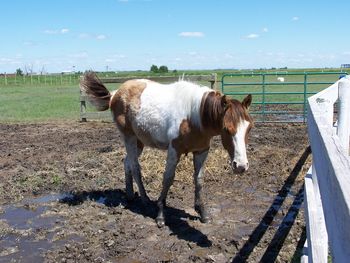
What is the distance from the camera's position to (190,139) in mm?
4738

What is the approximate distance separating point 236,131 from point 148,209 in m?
2.15

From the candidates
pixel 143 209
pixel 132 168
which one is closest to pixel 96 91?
pixel 132 168

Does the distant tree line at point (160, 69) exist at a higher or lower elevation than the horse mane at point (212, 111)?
higher

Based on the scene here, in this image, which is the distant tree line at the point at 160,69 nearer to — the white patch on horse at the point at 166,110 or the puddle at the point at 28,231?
the puddle at the point at 28,231

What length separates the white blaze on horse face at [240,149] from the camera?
378 cm

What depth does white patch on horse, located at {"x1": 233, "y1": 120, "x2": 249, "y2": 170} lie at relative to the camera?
378cm

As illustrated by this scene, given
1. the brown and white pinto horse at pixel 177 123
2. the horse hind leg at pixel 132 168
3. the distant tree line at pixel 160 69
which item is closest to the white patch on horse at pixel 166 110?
the brown and white pinto horse at pixel 177 123

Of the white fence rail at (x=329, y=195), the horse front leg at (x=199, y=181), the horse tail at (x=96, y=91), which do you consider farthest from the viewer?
the horse tail at (x=96, y=91)

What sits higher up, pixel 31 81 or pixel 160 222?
pixel 31 81

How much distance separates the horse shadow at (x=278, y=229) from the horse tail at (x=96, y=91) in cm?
280

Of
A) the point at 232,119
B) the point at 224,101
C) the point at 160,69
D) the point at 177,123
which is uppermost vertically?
the point at 160,69

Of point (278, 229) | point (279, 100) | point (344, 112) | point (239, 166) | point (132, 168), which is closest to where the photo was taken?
point (344, 112)

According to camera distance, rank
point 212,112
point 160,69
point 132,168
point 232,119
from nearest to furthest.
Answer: point 232,119, point 212,112, point 132,168, point 160,69

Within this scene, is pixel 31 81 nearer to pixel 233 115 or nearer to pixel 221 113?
pixel 221 113
